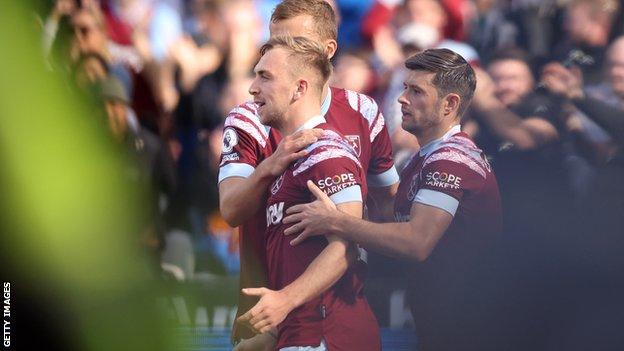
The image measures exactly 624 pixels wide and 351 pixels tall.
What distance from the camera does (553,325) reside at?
8.92ft

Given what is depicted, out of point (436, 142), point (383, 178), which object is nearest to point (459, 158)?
point (436, 142)

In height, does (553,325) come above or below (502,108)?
below

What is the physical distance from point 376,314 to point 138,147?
815 mm

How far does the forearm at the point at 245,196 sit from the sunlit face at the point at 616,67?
87cm

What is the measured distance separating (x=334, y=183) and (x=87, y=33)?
1.07m

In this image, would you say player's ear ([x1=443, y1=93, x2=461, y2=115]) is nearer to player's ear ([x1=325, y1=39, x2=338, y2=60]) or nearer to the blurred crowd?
the blurred crowd

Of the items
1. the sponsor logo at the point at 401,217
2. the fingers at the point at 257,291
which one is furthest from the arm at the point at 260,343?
the sponsor logo at the point at 401,217

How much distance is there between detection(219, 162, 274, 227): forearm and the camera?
243 centimetres

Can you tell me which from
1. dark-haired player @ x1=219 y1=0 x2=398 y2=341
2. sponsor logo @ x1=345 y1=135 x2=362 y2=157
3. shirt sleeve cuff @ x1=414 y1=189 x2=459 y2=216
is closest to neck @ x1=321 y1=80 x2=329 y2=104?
dark-haired player @ x1=219 y1=0 x2=398 y2=341

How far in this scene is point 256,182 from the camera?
8.02ft

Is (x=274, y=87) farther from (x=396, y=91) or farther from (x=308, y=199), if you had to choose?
(x=396, y=91)

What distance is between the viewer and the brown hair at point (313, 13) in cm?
256

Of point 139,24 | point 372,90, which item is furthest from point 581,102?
point 139,24

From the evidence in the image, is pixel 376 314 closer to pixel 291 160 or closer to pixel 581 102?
pixel 291 160
